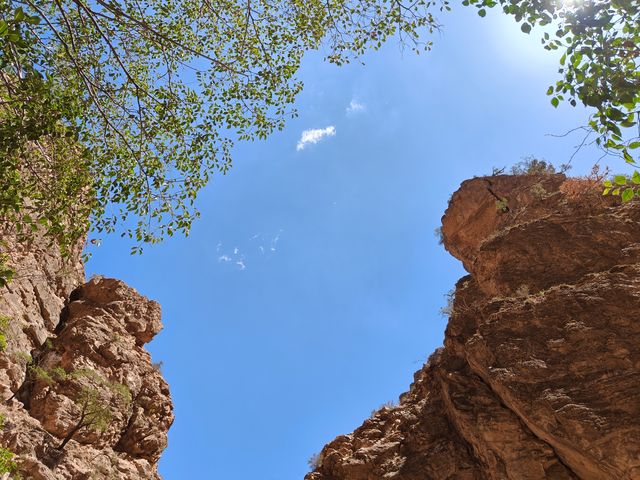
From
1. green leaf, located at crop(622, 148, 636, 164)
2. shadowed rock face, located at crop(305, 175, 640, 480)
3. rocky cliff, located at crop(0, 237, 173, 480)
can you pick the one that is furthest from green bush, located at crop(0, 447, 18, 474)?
green leaf, located at crop(622, 148, 636, 164)

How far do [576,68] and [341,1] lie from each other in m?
7.19

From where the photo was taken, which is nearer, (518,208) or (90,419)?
(90,419)

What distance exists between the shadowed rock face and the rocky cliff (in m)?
10.5

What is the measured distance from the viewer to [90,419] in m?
22.9

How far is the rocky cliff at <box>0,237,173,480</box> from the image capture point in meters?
20.9

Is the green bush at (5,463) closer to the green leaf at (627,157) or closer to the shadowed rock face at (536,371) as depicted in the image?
the shadowed rock face at (536,371)

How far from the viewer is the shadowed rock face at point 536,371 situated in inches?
556

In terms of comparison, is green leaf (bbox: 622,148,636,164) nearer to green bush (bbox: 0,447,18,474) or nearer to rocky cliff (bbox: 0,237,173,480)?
green bush (bbox: 0,447,18,474)

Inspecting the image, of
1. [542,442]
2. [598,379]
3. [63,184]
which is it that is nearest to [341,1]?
[63,184]

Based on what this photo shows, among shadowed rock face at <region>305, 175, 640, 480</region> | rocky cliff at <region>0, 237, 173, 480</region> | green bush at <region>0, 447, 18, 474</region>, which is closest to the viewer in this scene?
green bush at <region>0, 447, 18, 474</region>

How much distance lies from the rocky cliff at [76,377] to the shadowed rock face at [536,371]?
34.3 ft

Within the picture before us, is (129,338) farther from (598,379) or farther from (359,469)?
(598,379)

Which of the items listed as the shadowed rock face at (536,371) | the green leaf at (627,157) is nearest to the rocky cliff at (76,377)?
the shadowed rock face at (536,371)

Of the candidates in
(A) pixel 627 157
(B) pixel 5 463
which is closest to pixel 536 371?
(A) pixel 627 157
